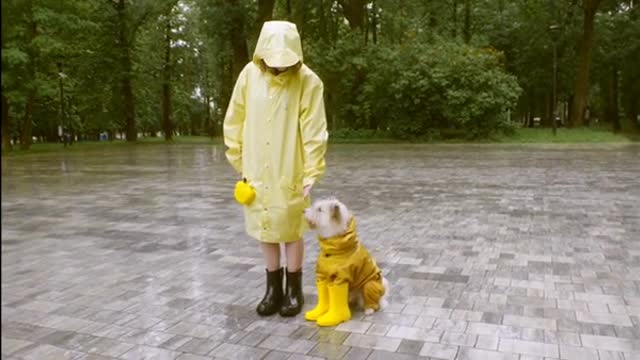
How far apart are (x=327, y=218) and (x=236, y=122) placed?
0.93 meters

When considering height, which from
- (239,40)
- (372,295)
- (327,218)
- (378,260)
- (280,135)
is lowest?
(378,260)

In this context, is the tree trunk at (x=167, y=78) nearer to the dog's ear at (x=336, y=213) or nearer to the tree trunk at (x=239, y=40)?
the tree trunk at (x=239, y=40)

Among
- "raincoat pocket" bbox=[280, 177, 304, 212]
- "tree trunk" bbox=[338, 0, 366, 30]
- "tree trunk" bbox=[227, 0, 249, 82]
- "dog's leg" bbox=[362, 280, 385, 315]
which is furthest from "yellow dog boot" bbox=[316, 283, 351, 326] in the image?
"tree trunk" bbox=[338, 0, 366, 30]

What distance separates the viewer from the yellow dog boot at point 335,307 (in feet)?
12.8

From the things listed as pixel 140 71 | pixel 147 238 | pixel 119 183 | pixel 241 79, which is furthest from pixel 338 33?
pixel 241 79

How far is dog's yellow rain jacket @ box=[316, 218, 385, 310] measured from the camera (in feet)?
12.7

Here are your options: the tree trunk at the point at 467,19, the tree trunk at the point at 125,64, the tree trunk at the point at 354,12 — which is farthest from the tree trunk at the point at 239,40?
the tree trunk at the point at 467,19

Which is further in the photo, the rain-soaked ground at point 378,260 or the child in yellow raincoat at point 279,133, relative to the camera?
the child in yellow raincoat at point 279,133

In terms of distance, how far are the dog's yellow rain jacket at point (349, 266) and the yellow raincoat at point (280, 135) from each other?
27 cm

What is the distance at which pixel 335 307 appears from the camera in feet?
12.8

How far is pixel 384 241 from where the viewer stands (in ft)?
21.3

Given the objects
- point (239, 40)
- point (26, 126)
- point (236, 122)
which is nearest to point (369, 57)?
point (239, 40)

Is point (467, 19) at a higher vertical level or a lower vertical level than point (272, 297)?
higher

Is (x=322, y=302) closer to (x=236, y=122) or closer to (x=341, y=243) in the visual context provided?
(x=341, y=243)
